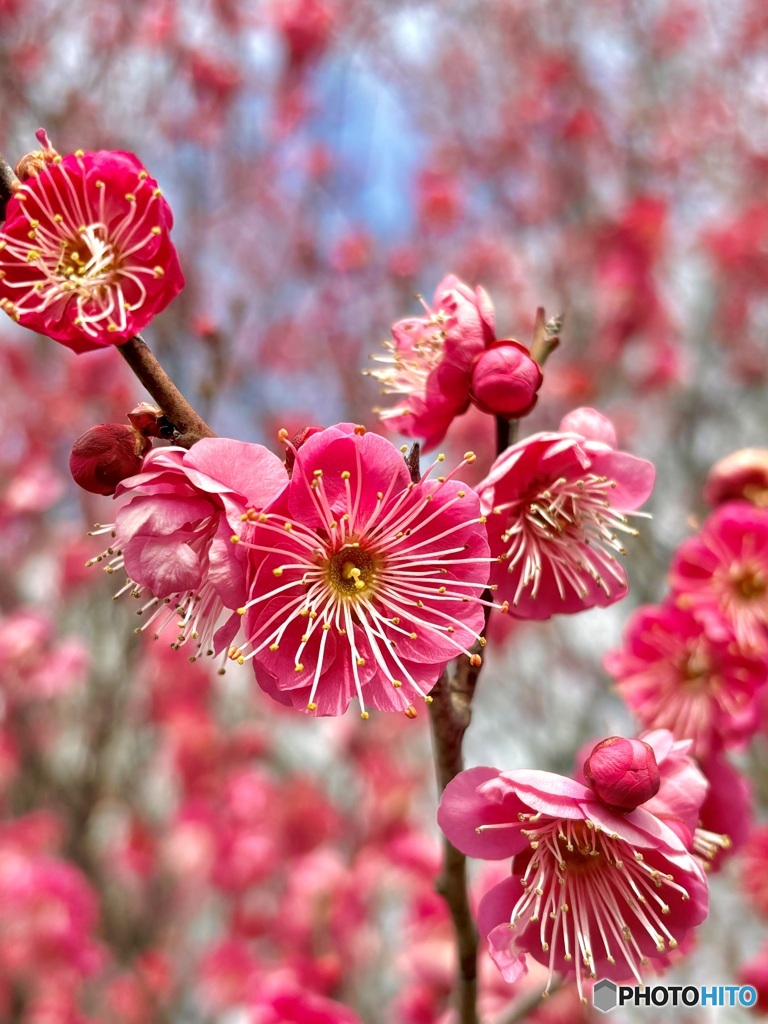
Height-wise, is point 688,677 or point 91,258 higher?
point 91,258

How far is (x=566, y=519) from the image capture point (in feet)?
3.53

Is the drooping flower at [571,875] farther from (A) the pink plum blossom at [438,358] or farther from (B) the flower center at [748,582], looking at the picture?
Result: (B) the flower center at [748,582]

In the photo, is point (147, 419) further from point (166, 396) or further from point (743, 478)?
point (743, 478)

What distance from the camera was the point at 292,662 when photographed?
88 cm

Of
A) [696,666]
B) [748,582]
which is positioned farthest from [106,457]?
[748,582]

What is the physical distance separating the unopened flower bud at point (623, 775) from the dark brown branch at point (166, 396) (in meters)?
0.53

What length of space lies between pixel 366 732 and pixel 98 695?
1.27 meters

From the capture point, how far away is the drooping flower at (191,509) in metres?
0.81

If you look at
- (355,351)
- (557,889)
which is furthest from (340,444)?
(355,351)

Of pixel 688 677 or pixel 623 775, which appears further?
pixel 688 677

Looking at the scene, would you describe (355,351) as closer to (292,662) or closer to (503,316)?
(503,316)

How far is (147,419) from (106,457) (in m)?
0.06

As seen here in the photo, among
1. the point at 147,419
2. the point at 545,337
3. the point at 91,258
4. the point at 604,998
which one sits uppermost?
the point at 91,258

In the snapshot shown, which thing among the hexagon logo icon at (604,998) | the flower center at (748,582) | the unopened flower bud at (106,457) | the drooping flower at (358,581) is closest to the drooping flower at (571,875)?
the drooping flower at (358,581)
